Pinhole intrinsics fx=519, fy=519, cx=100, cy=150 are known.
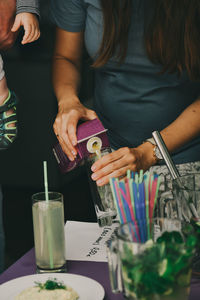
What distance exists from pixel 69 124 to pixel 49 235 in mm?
390

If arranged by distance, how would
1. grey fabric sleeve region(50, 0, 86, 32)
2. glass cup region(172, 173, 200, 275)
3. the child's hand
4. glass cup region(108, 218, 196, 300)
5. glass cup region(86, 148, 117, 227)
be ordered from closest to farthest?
glass cup region(108, 218, 196, 300)
glass cup region(172, 173, 200, 275)
glass cup region(86, 148, 117, 227)
the child's hand
grey fabric sleeve region(50, 0, 86, 32)

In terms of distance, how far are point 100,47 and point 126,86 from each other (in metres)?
0.17

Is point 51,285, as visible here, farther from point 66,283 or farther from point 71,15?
point 71,15

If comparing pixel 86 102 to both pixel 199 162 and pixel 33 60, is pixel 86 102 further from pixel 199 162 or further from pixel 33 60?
pixel 199 162

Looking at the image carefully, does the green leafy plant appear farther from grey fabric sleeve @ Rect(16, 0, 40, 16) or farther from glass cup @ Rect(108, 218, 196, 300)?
grey fabric sleeve @ Rect(16, 0, 40, 16)

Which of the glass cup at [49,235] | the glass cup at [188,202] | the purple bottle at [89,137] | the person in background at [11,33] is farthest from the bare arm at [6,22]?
the glass cup at [188,202]

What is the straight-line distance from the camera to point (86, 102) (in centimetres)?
447

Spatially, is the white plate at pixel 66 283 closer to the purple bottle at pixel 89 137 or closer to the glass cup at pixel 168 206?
the glass cup at pixel 168 206

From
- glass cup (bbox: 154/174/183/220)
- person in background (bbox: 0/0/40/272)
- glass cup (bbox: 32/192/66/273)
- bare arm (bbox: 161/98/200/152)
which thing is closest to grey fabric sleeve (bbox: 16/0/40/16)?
person in background (bbox: 0/0/40/272)

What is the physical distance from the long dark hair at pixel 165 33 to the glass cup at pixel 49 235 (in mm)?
689

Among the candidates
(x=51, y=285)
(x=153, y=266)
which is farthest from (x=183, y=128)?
(x=153, y=266)

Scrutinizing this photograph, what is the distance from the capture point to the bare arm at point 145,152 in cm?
141

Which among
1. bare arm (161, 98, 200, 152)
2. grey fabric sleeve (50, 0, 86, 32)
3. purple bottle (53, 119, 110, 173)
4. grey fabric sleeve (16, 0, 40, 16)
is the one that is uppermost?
grey fabric sleeve (50, 0, 86, 32)

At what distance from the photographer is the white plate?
3.80 ft
